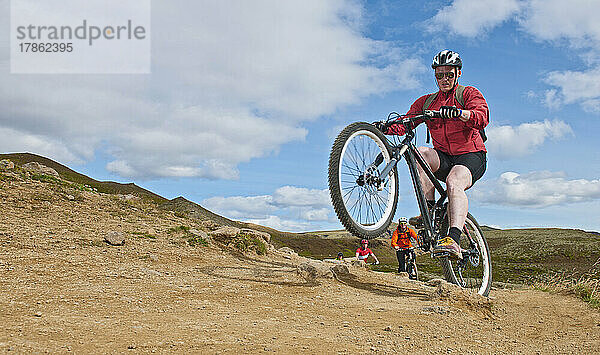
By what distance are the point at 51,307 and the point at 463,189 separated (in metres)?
5.74

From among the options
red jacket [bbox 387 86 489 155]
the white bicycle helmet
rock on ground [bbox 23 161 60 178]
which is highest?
rock on ground [bbox 23 161 60 178]

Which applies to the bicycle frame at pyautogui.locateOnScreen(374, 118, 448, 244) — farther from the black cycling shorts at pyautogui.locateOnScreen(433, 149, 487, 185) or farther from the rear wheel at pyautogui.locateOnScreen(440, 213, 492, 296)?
the rear wheel at pyautogui.locateOnScreen(440, 213, 492, 296)

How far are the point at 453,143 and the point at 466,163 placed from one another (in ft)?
1.23

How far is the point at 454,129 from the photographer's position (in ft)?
22.3

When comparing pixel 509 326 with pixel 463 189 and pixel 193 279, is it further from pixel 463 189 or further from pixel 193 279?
pixel 193 279

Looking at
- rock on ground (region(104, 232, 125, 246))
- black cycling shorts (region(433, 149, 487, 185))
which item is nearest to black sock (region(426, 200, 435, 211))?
black cycling shorts (region(433, 149, 487, 185))

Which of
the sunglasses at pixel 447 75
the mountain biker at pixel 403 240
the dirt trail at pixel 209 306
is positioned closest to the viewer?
the dirt trail at pixel 209 306

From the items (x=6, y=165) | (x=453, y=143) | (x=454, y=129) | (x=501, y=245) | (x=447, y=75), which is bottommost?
(x=501, y=245)

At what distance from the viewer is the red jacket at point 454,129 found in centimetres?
655

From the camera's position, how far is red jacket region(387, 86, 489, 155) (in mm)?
6551

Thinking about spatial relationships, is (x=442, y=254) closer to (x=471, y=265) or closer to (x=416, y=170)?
(x=416, y=170)

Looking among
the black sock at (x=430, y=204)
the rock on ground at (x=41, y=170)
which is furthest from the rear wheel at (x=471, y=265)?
the rock on ground at (x=41, y=170)

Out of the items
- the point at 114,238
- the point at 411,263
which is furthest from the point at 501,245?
the point at 114,238

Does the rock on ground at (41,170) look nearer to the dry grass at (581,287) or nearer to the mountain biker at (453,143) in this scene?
the mountain biker at (453,143)
